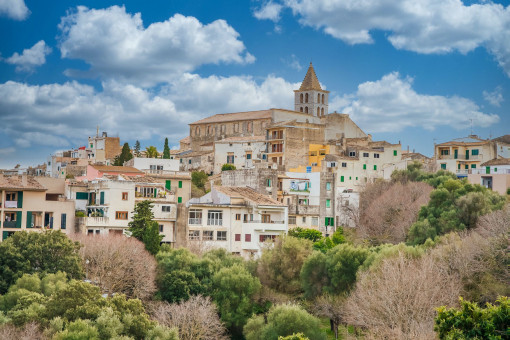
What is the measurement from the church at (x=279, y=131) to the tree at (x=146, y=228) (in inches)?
1047

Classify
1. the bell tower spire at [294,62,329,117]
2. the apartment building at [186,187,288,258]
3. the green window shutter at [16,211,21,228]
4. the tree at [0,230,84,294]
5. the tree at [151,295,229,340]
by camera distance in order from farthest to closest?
the bell tower spire at [294,62,329,117] → the apartment building at [186,187,288,258] → the green window shutter at [16,211,21,228] → the tree at [0,230,84,294] → the tree at [151,295,229,340]

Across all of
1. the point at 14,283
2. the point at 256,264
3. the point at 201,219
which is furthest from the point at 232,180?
the point at 14,283

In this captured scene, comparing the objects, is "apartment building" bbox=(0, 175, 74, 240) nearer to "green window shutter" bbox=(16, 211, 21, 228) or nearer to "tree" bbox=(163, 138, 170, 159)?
"green window shutter" bbox=(16, 211, 21, 228)

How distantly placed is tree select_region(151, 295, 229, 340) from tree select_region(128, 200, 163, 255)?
6.72 metres

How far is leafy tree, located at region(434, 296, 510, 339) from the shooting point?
2306 cm

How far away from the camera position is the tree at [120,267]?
4141cm

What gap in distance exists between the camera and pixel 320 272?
43219mm

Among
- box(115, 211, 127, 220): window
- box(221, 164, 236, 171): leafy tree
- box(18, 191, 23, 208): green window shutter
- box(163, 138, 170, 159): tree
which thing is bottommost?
box(115, 211, 127, 220): window

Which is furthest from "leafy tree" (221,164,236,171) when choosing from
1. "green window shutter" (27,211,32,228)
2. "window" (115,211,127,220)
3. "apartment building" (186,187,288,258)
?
"green window shutter" (27,211,32,228)

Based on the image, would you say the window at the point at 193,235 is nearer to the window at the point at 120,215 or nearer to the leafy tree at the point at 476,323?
the window at the point at 120,215

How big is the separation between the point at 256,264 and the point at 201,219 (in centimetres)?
711

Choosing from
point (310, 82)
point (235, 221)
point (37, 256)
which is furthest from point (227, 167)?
point (37, 256)

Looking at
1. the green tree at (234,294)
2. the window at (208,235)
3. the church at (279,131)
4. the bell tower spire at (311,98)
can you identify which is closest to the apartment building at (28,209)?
the window at (208,235)

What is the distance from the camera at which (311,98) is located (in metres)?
100
